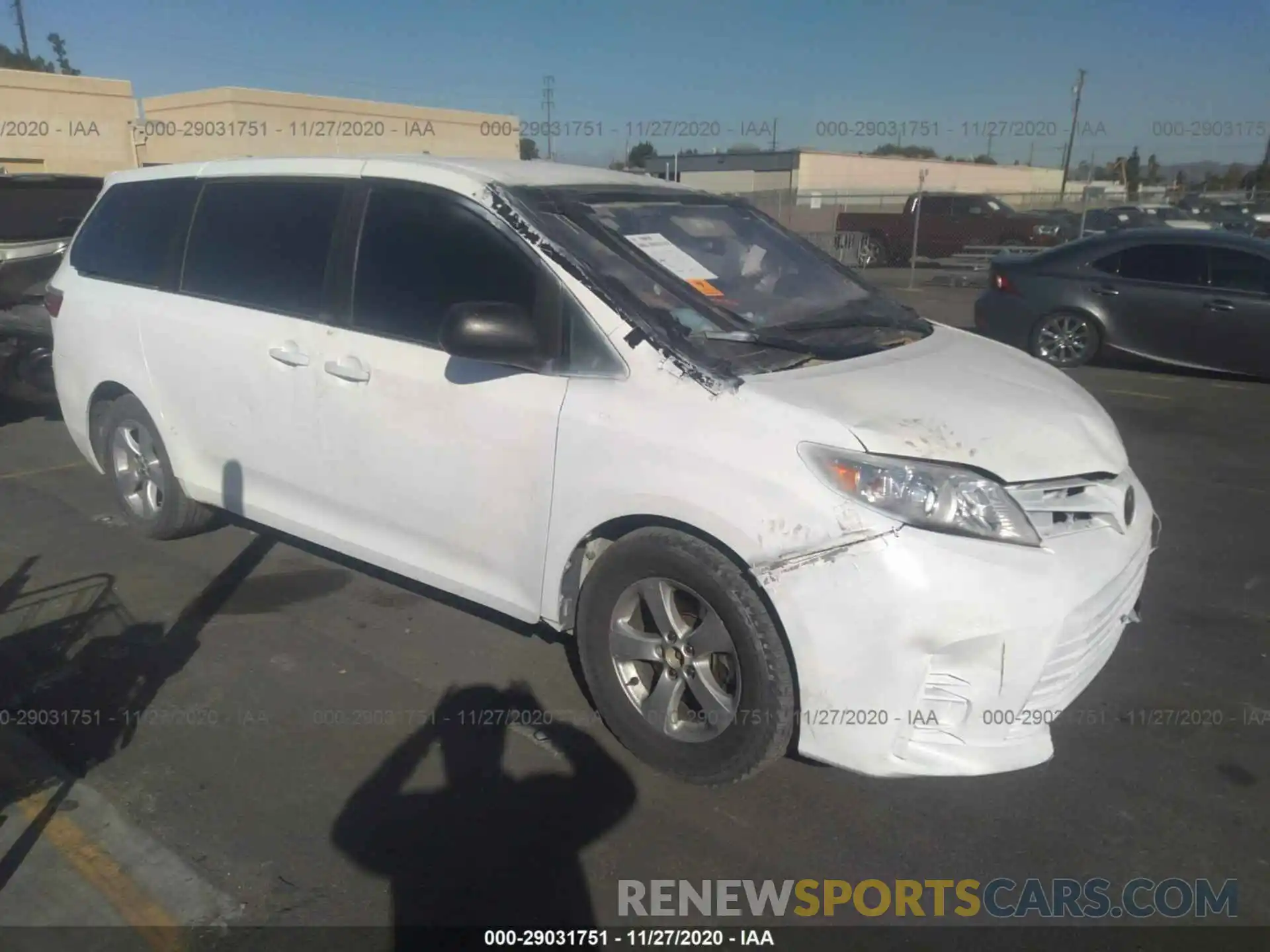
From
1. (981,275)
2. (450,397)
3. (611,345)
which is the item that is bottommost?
(981,275)

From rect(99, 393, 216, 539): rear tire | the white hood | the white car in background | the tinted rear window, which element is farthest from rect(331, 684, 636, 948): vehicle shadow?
Answer: the white car in background

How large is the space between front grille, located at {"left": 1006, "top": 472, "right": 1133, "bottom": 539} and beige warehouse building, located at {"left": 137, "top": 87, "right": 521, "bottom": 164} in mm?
30449

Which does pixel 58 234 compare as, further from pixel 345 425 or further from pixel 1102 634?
pixel 1102 634

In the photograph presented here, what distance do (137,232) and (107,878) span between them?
3374 millimetres

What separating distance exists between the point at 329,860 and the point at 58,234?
678 centimetres

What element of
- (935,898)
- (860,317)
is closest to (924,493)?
(935,898)

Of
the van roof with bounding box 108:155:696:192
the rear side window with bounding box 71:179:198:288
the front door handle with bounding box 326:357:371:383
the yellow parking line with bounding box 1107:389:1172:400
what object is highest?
the van roof with bounding box 108:155:696:192

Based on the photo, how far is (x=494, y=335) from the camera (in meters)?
3.17

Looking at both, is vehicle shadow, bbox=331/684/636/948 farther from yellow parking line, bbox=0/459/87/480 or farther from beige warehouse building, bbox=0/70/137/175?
beige warehouse building, bbox=0/70/137/175

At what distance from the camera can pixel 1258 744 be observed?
3.45 m

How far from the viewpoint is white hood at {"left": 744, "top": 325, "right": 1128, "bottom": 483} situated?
2848mm

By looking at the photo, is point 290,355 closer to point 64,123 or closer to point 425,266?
point 425,266

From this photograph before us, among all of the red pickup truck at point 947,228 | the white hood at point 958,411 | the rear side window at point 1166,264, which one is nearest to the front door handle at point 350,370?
the white hood at point 958,411

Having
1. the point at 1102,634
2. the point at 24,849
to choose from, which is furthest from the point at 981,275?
the point at 24,849
